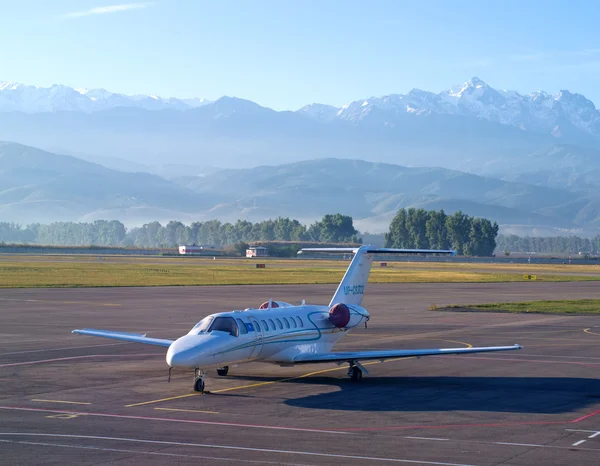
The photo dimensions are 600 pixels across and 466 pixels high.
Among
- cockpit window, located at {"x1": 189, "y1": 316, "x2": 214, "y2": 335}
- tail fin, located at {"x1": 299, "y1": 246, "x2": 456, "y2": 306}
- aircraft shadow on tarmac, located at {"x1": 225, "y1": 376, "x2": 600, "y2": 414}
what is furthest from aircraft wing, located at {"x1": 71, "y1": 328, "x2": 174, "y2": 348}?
tail fin, located at {"x1": 299, "y1": 246, "x2": 456, "y2": 306}

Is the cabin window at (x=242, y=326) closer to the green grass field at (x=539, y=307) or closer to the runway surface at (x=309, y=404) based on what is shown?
the runway surface at (x=309, y=404)

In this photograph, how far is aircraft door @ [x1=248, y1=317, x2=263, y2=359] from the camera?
2759 cm

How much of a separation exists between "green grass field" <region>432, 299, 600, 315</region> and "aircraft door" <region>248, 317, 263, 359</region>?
3412cm

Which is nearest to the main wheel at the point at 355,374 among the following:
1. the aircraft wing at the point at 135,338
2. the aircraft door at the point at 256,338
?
the aircraft door at the point at 256,338

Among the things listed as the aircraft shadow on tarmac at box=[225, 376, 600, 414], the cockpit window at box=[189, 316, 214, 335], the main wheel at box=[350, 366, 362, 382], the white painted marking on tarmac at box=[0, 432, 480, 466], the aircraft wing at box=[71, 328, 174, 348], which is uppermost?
the cockpit window at box=[189, 316, 214, 335]

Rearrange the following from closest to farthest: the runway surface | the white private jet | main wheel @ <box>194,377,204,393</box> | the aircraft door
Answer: the runway surface, the white private jet, main wheel @ <box>194,377,204,393</box>, the aircraft door

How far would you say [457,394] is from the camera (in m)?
26.8

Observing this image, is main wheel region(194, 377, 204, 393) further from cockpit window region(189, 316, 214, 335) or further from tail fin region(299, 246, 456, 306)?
tail fin region(299, 246, 456, 306)

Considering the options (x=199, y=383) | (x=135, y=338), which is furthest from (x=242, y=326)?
(x=135, y=338)

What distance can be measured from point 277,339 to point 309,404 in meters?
3.92

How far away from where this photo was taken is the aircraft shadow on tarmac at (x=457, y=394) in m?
24.7

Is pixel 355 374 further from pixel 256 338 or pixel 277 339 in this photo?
pixel 256 338

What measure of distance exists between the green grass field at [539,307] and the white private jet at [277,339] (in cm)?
2879

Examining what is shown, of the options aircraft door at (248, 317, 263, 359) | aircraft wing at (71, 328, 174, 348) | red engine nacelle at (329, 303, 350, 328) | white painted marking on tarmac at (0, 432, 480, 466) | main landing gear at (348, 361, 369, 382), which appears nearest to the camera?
white painted marking on tarmac at (0, 432, 480, 466)
